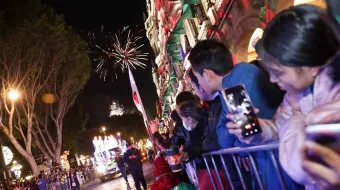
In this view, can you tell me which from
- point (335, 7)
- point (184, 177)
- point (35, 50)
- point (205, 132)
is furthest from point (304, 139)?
point (35, 50)

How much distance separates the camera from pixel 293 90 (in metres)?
1.82

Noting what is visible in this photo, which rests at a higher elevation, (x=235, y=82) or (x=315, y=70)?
(x=235, y=82)

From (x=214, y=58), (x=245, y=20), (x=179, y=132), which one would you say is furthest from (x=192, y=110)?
(x=245, y=20)

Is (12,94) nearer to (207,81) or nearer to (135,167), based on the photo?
(135,167)

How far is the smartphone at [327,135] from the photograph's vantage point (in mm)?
1084

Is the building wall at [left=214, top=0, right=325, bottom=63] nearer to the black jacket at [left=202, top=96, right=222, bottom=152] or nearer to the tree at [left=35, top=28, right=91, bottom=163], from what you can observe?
the black jacket at [left=202, top=96, right=222, bottom=152]

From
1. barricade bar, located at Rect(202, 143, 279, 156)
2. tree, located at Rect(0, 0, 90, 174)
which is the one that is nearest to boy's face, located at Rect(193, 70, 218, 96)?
barricade bar, located at Rect(202, 143, 279, 156)

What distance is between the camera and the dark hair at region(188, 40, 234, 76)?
276 centimetres

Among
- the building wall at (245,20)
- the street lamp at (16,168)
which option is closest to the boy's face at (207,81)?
the building wall at (245,20)

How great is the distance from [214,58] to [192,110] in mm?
1244

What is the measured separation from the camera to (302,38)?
5.11 feet

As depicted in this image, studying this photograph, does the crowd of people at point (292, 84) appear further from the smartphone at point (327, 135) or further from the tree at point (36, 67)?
the tree at point (36, 67)

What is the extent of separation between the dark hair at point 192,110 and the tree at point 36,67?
15.9 meters

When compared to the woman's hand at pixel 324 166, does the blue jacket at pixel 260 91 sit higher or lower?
higher
